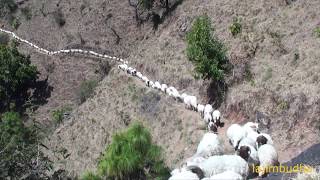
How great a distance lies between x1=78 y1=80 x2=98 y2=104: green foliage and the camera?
58531mm

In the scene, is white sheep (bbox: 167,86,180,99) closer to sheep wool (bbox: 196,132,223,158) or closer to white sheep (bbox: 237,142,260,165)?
sheep wool (bbox: 196,132,223,158)

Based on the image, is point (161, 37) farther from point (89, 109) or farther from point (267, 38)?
point (267, 38)

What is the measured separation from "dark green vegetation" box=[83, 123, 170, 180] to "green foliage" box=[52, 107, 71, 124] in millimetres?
33781

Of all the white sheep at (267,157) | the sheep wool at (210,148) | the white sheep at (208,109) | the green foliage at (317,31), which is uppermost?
the green foliage at (317,31)

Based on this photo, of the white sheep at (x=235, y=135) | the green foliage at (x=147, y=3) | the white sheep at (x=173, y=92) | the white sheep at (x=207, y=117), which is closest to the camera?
the white sheep at (x=235, y=135)

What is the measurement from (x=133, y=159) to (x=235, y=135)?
16.0 feet

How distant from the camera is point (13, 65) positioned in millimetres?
67312

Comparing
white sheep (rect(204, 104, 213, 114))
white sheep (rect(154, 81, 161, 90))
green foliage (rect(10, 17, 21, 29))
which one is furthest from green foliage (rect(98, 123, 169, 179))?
green foliage (rect(10, 17, 21, 29))

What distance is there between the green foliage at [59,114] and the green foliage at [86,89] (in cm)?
212

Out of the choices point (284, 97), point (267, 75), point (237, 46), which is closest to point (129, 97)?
point (237, 46)

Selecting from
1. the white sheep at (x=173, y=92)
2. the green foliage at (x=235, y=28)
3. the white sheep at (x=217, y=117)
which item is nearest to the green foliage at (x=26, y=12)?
the white sheep at (x=173, y=92)

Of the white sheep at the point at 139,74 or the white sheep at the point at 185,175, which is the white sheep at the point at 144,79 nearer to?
the white sheep at the point at 139,74

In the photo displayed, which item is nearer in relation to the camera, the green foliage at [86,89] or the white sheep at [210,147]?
the white sheep at [210,147]

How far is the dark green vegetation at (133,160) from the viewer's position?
2439 centimetres
